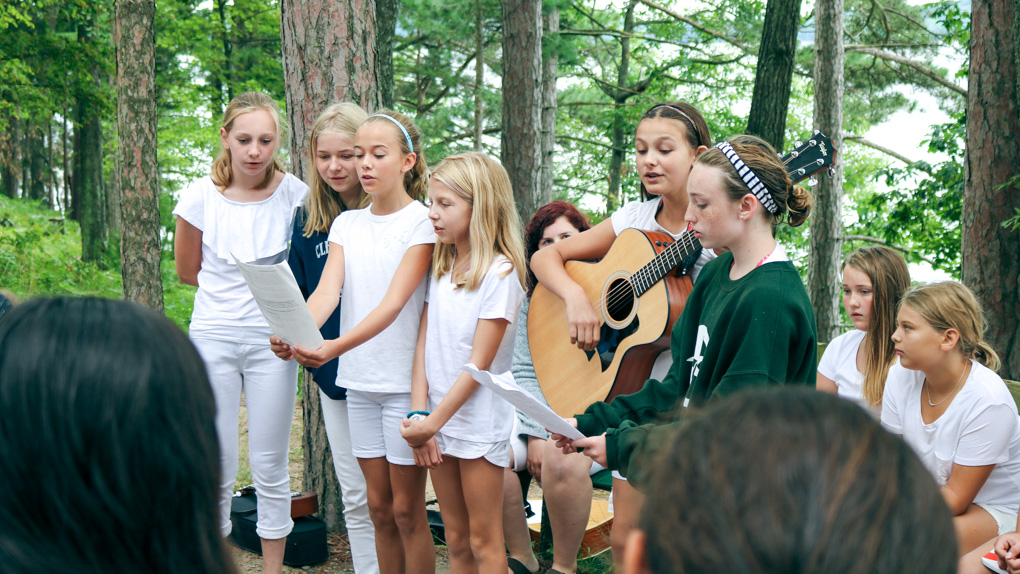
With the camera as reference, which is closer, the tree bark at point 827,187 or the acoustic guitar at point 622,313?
the acoustic guitar at point 622,313

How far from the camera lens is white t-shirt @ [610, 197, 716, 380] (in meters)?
3.12

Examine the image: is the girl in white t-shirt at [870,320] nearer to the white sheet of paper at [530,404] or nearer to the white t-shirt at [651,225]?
the white t-shirt at [651,225]

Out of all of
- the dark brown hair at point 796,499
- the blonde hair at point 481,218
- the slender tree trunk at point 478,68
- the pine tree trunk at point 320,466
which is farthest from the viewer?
the slender tree trunk at point 478,68

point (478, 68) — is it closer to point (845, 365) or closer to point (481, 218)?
point (845, 365)

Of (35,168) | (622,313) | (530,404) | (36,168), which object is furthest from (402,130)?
(36,168)

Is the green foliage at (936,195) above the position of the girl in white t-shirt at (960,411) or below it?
above

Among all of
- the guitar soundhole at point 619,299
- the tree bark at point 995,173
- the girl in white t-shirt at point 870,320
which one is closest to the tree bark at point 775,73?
the tree bark at point 995,173

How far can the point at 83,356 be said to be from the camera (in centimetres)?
95

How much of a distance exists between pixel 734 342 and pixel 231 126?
2.39m

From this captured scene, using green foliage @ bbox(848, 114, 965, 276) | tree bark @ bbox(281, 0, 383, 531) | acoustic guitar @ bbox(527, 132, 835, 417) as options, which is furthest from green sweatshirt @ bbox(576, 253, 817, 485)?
green foliage @ bbox(848, 114, 965, 276)

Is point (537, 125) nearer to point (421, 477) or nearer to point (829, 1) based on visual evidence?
point (829, 1)

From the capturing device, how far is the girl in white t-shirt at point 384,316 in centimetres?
316

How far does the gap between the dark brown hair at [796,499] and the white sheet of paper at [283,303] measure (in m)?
2.17

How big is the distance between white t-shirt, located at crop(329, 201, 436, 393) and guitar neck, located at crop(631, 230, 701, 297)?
0.85 meters
